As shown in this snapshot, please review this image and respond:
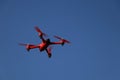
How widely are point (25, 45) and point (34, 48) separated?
6.18 feet

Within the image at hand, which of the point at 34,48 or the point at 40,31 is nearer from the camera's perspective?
the point at 40,31

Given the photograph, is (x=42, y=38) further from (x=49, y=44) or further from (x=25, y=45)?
(x=25, y=45)

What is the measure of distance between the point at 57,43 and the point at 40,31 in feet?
13.8

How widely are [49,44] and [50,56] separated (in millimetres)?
3442

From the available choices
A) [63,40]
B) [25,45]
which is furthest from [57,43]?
[25,45]

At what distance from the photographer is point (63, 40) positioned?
5644 cm

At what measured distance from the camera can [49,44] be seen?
179ft

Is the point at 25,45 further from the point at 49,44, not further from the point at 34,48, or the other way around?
the point at 49,44

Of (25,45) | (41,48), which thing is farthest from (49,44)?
(25,45)

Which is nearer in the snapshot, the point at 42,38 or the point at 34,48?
the point at 42,38

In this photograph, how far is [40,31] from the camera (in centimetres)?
5431

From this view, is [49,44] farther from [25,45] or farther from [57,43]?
[25,45]

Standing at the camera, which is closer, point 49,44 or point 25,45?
point 49,44

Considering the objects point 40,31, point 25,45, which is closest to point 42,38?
point 40,31
